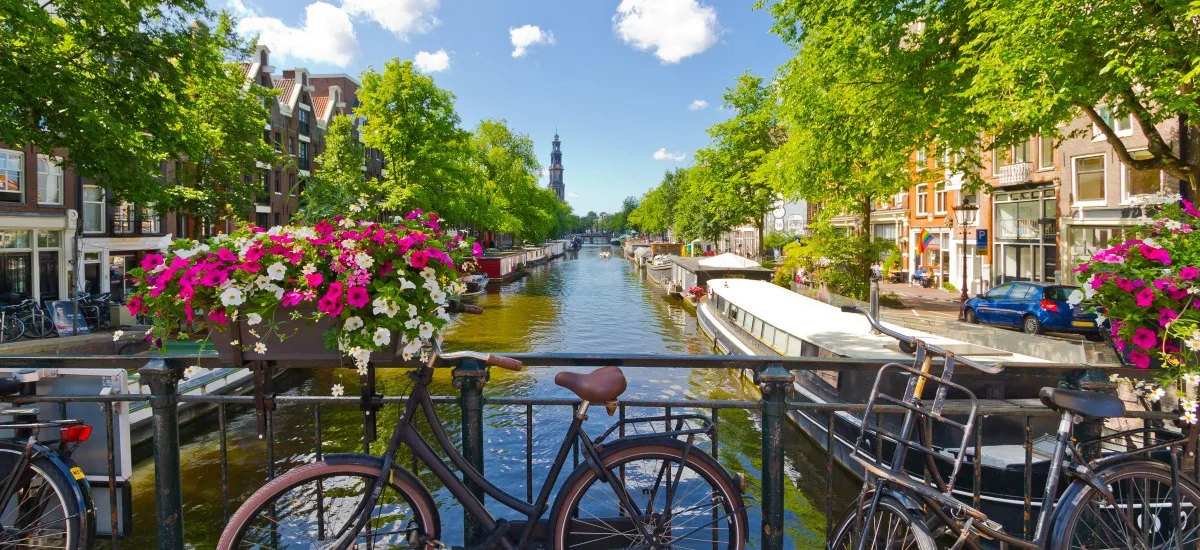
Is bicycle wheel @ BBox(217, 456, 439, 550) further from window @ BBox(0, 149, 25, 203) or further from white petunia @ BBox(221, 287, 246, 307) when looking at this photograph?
window @ BBox(0, 149, 25, 203)

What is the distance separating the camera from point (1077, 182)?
26.5 metres

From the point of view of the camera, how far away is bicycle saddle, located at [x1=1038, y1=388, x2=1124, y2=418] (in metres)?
2.93

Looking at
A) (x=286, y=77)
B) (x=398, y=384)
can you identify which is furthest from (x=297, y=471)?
(x=286, y=77)

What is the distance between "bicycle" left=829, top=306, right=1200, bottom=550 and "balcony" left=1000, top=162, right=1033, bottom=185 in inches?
1222

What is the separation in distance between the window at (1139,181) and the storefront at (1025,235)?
4219 millimetres

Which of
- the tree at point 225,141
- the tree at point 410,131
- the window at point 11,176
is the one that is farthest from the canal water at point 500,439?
the window at point 11,176

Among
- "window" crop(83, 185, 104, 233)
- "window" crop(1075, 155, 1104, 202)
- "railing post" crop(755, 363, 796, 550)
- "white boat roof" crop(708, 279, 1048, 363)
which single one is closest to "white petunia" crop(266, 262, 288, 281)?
"railing post" crop(755, 363, 796, 550)

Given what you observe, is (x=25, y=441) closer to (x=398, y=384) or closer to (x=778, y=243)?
(x=398, y=384)

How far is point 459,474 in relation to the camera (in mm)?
3240

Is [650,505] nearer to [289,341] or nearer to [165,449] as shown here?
[289,341]

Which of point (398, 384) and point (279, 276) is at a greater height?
point (279, 276)

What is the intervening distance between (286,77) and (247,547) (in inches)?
2316

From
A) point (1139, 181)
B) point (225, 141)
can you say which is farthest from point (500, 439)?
point (1139, 181)

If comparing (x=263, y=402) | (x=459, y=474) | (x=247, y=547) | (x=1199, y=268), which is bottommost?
(x=247, y=547)
